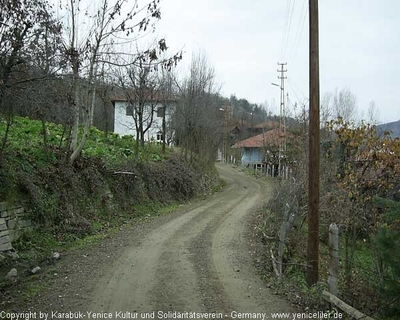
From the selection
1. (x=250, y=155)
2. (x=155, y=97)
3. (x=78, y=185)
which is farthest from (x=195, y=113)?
(x=250, y=155)

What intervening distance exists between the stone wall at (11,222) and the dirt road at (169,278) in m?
2.06

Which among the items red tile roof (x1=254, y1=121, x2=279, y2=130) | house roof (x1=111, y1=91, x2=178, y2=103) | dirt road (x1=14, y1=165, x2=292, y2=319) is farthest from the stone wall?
red tile roof (x1=254, y1=121, x2=279, y2=130)

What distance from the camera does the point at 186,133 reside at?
30.4 m

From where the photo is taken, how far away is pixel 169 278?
8.88 m

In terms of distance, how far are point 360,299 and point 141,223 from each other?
1017 cm

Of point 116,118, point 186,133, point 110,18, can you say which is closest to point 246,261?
point 110,18

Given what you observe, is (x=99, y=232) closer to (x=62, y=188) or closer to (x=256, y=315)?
(x=62, y=188)

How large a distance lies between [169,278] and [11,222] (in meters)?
5.44

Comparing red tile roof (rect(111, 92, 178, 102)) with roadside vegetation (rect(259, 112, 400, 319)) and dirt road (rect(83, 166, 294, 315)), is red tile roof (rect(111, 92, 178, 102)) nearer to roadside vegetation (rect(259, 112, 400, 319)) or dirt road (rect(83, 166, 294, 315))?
dirt road (rect(83, 166, 294, 315))

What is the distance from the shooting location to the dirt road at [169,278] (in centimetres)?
718

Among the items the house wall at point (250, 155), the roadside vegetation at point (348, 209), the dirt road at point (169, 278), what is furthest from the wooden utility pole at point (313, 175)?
the house wall at point (250, 155)

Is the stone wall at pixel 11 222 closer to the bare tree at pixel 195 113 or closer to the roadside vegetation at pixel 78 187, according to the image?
the roadside vegetation at pixel 78 187

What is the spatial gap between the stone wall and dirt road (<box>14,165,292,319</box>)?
206 cm

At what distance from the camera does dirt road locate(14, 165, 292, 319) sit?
23.5ft
